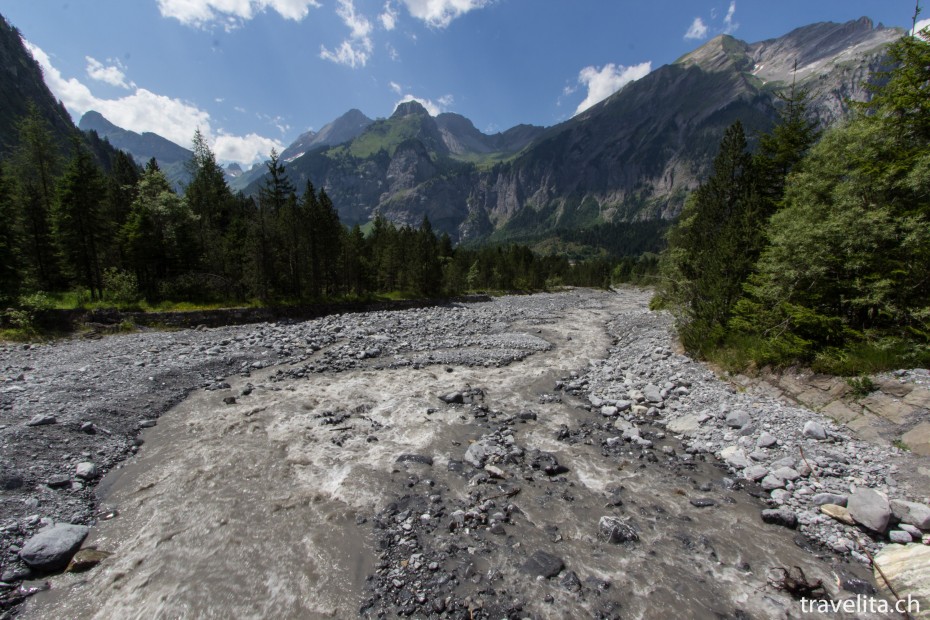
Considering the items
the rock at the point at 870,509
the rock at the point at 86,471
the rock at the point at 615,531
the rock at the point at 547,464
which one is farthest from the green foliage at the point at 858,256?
the rock at the point at 86,471

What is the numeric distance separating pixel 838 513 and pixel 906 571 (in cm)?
156

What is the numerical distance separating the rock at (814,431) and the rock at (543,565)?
854 centimetres

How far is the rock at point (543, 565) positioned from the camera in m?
6.70

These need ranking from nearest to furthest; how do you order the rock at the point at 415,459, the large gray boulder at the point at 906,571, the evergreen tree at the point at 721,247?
the large gray boulder at the point at 906,571, the rock at the point at 415,459, the evergreen tree at the point at 721,247

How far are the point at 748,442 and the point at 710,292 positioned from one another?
30.6 ft

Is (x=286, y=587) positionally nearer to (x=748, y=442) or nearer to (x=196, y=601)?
(x=196, y=601)

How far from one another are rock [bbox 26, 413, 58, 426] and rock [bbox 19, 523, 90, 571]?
5.48 m

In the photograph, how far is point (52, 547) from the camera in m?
6.62

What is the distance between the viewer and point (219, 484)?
30.1 feet

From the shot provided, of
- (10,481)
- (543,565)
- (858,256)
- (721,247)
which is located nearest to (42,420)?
(10,481)

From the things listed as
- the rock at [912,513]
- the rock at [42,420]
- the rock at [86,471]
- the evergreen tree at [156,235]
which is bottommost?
the rock at [912,513]

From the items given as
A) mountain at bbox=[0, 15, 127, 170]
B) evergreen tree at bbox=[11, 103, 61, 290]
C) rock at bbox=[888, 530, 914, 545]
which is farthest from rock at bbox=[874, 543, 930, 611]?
mountain at bbox=[0, 15, 127, 170]

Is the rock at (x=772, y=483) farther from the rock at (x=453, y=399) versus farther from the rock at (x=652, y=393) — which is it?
the rock at (x=453, y=399)

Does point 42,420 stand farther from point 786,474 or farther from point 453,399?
point 786,474
